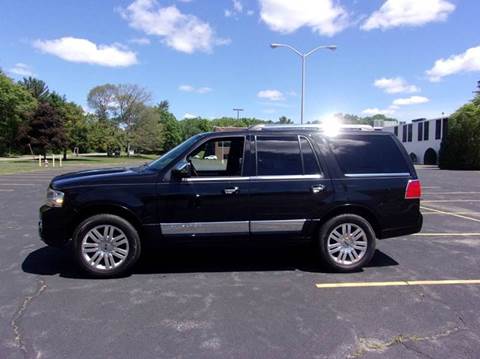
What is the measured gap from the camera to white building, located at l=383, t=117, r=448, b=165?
2485 inches

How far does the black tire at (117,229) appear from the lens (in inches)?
221

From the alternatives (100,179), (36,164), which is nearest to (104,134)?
(36,164)

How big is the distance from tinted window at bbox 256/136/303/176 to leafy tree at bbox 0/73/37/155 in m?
63.5

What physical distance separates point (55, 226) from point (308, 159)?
3.32 meters

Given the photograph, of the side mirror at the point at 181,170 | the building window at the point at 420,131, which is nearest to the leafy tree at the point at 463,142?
the building window at the point at 420,131

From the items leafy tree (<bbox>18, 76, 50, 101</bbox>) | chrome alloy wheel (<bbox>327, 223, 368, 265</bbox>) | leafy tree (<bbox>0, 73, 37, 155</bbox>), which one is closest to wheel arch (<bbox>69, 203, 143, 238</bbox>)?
chrome alloy wheel (<bbox>327, 223, 368, 265</bbox>)

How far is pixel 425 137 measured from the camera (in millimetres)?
67750

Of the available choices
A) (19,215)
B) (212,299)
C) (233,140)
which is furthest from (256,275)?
(19,215)

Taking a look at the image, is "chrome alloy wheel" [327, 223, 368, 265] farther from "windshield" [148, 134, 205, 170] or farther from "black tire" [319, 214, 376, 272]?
"windshield" [148, 134, 205, 170]

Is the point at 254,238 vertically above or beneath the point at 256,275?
above

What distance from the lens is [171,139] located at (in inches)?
4877

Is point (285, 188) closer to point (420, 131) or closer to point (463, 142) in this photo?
point (463, 142)

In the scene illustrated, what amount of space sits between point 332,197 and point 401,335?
7.24ft

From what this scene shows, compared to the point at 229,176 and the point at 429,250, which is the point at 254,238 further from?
the point at 429,250
